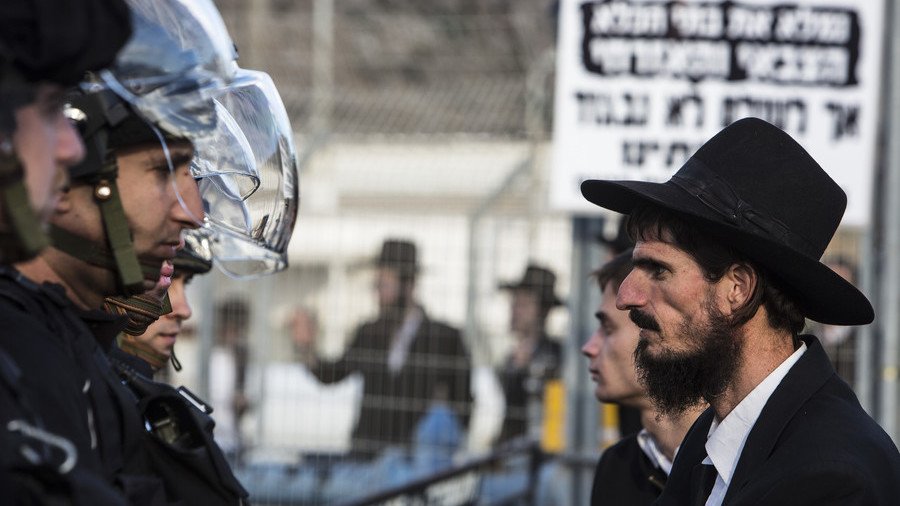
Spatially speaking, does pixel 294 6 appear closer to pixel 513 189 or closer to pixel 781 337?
pixel 513 189

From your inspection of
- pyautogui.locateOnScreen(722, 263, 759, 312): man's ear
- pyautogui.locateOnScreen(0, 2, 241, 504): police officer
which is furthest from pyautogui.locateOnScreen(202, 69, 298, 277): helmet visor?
pyautogui.locateOnScreen(722, 263, 759, 312): man's ear

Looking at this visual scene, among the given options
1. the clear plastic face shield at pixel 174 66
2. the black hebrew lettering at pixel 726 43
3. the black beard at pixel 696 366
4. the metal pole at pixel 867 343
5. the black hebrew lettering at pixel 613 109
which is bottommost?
the metal pole at pixel 867 343

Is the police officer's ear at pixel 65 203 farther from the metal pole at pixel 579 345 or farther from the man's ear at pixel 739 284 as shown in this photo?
the metal pole at pixel 579 345

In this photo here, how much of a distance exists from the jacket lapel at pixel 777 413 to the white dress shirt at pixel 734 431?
0.17 feet

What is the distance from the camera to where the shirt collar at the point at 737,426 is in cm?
305

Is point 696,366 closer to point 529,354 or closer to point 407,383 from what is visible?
point 407,383

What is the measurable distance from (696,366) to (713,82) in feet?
13.6

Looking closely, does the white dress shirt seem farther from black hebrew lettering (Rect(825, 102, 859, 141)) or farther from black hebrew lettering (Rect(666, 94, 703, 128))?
black hebrew lettering (Rect(825, 102, 859, 141))

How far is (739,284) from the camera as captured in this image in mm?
3162

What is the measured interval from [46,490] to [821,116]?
5.83 m

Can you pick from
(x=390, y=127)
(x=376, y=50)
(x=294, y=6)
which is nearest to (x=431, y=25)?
(x=376, y=50)

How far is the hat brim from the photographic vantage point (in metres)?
3.01

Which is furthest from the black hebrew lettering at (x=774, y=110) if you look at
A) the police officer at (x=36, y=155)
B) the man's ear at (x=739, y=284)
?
the police officer at (x=36, y=155)

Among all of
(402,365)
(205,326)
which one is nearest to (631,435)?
(402,365)
